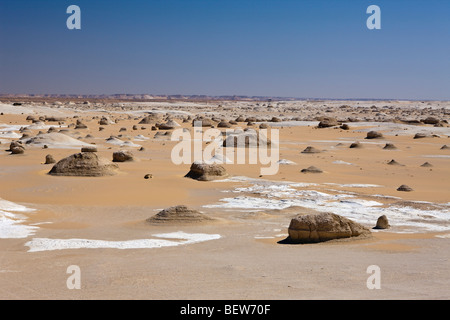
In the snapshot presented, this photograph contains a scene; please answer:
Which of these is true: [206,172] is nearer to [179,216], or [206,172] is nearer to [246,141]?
[179,216]

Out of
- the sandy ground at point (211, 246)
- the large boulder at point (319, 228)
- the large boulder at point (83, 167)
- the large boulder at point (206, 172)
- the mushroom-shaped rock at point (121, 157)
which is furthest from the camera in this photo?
the mushroom-shaped rock at point (121, 157)

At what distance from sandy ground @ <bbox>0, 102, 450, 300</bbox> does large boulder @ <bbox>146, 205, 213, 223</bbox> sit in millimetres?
232

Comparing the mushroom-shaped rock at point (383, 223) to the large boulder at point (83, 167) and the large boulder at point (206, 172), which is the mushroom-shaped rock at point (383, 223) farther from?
the large boulder at point (83, 167)

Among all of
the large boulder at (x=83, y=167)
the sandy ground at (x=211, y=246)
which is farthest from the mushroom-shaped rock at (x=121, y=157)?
the large boulder at (x=83, y=167)

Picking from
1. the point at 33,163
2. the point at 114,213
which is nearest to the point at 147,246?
the point at 114,213

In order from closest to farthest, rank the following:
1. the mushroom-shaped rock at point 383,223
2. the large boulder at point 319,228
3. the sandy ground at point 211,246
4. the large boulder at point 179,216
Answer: the sandy ground at point 211,246, the large boulder at point 319,228, the mushroom-shaped rock at point 383,223, the large boulder at point 179,216

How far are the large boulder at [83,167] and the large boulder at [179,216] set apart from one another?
5.81 meters

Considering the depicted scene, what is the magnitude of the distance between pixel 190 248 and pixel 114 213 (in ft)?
11.5

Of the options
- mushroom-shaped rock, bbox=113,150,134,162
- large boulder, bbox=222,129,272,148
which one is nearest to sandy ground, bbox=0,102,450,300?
mushroom-shaped rock, bbox=113,150,134,162

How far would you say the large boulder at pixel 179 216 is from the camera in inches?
362

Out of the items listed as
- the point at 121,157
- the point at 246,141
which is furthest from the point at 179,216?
the point at 246,141

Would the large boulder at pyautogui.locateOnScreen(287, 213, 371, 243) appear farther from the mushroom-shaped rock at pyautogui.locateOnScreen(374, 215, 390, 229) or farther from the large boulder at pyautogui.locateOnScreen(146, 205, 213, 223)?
the large boulder at pyautogui.locateOnScreen(146, 205, 213, 223)

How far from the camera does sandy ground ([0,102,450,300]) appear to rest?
521 cm
